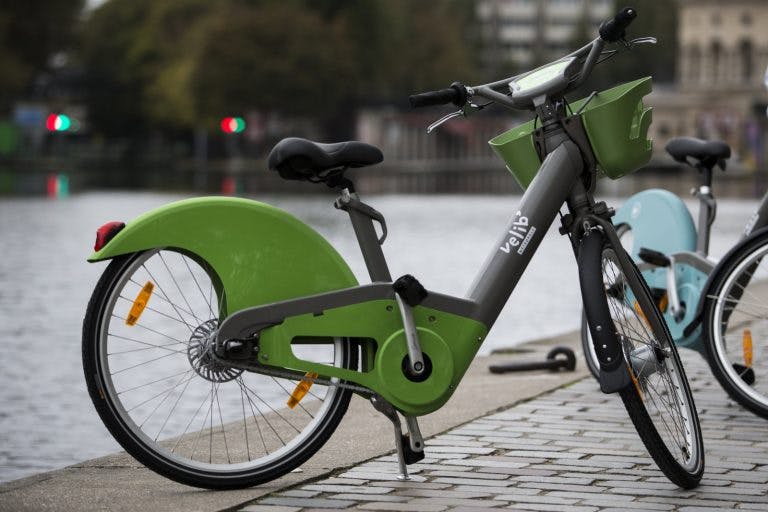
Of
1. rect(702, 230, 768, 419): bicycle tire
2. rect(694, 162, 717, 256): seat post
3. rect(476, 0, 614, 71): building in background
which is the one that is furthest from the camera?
rect(476, 0, 614, 71): building in background

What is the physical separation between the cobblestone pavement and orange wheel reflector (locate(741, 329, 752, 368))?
0.25 m

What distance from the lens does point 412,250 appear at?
2556 centimetres

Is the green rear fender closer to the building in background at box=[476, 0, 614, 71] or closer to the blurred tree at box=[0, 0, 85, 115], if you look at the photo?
the blurred tree at box=[0, 0, 85, 115]

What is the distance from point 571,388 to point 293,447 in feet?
9.79

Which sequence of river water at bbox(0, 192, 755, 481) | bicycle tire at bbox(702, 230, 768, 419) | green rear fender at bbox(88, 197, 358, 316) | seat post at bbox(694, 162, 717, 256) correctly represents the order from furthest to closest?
1. river water at bbox(0, 192, 755, 481)
2. seat post at bbox(694, 162, 717, 256)
3. bicycle tire at bbox(702, 230, 768, 419)
4. green rear fender at bbox(88, 197, 358, 316)

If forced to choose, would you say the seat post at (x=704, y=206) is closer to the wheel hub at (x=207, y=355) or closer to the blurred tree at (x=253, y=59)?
the wheel hub at (x=207, y=355)

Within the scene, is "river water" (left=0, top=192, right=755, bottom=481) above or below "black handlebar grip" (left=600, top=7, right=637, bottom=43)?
below

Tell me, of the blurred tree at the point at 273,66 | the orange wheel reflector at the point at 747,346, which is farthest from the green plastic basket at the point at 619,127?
the blurred tree at the point at 273,66

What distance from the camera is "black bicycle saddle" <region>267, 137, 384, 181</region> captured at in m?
5.32

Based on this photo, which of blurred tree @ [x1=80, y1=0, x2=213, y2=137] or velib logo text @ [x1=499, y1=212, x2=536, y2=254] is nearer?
velib logo text @ [x1=499, y1=212, x2=536, y2=254]

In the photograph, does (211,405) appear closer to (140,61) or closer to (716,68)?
(140,61)

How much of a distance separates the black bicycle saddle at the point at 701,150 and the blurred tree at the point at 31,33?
71379 millimetres

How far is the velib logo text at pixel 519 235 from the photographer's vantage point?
18.0 ft

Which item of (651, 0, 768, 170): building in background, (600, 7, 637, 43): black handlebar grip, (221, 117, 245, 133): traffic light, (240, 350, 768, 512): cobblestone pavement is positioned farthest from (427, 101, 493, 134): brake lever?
(651, 0, 768, 170): building in background
